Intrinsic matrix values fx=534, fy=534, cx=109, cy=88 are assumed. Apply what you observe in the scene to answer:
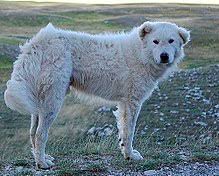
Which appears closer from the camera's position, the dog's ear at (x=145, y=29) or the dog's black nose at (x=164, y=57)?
the dog's black nose at (x=164, y=57)

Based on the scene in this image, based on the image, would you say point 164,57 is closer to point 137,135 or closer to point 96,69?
point 96,69

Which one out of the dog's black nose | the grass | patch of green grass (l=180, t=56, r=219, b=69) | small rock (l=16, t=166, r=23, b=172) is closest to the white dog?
the dog's black nose

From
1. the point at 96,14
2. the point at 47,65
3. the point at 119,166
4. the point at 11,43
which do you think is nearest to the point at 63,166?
the point at 119,166

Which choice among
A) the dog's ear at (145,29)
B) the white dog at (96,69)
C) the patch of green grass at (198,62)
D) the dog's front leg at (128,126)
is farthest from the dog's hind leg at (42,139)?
the patch of green grass at (198,62)

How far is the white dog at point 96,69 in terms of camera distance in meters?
8.48

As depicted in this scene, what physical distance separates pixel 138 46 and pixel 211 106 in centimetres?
883

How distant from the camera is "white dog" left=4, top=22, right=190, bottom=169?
8.48 meters

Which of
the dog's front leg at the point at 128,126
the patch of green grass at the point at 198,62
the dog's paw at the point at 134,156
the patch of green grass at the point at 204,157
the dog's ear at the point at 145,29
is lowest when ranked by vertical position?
the patch of green grass at the point at 198,62

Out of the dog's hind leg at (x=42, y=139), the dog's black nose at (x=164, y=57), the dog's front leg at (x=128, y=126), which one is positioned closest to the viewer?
the dog's hind leg at (x=42, y=139)

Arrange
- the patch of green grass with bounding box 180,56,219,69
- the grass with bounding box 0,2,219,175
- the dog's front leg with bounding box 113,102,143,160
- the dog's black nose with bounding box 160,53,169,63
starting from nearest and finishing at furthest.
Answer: the grass with bounding box 0,2,219,175
the dog's black nose with bounding box 160,53,169,63
the dog's front leg with bounding box 113,102,143,160
the patch of green grass with bounding box 180,56,219,69

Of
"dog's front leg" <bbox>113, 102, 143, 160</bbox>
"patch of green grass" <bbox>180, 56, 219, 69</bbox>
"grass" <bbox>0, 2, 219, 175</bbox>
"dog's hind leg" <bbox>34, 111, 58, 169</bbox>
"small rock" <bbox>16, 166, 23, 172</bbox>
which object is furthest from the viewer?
"patch of green grass" <bbox>180, 56, 219, 69</bbox>

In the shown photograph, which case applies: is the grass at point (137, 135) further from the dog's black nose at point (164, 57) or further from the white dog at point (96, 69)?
the dog's black nose at point (164, 57)

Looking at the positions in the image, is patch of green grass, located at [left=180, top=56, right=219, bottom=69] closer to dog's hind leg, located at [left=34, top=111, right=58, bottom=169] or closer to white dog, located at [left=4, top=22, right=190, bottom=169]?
white dog, located at [left=4, top=22, right=190, bottom=169]

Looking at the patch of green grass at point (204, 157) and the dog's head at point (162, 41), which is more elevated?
the dog's head at point (162, 41)
